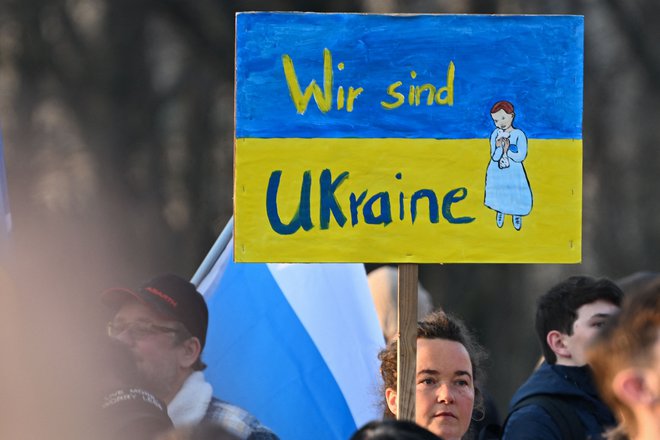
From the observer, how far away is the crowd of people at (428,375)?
11.6 ft

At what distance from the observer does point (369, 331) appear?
15.2ft

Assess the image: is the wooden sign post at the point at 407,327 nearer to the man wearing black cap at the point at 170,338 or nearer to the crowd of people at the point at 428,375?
the crowd of people at the point at 428,375

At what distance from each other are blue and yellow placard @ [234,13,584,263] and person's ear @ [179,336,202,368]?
3.05 feet

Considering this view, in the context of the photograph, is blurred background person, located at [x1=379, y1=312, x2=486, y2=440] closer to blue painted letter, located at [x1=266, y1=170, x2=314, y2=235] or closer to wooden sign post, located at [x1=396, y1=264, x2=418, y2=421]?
Answer: wooden sign post, located at [x1=396, y1=264, x2=418, y2=421]

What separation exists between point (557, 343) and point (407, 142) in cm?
89

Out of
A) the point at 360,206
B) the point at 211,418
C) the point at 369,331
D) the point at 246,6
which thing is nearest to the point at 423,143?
the point at 360,206

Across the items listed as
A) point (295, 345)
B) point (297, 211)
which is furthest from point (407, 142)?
point (295, 345)

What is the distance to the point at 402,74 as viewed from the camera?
325cm

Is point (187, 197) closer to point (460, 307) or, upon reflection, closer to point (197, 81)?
point (197, 81)

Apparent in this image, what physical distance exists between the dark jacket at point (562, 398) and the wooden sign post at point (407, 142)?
1.61 feet

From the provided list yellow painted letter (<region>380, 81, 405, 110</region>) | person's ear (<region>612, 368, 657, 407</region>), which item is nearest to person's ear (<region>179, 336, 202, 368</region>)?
yellow painted letter (<region>380, 81, 405, 110</region>)

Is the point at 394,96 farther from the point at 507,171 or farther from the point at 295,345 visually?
the point at 295,345

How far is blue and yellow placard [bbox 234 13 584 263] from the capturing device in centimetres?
321

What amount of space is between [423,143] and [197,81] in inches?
185
